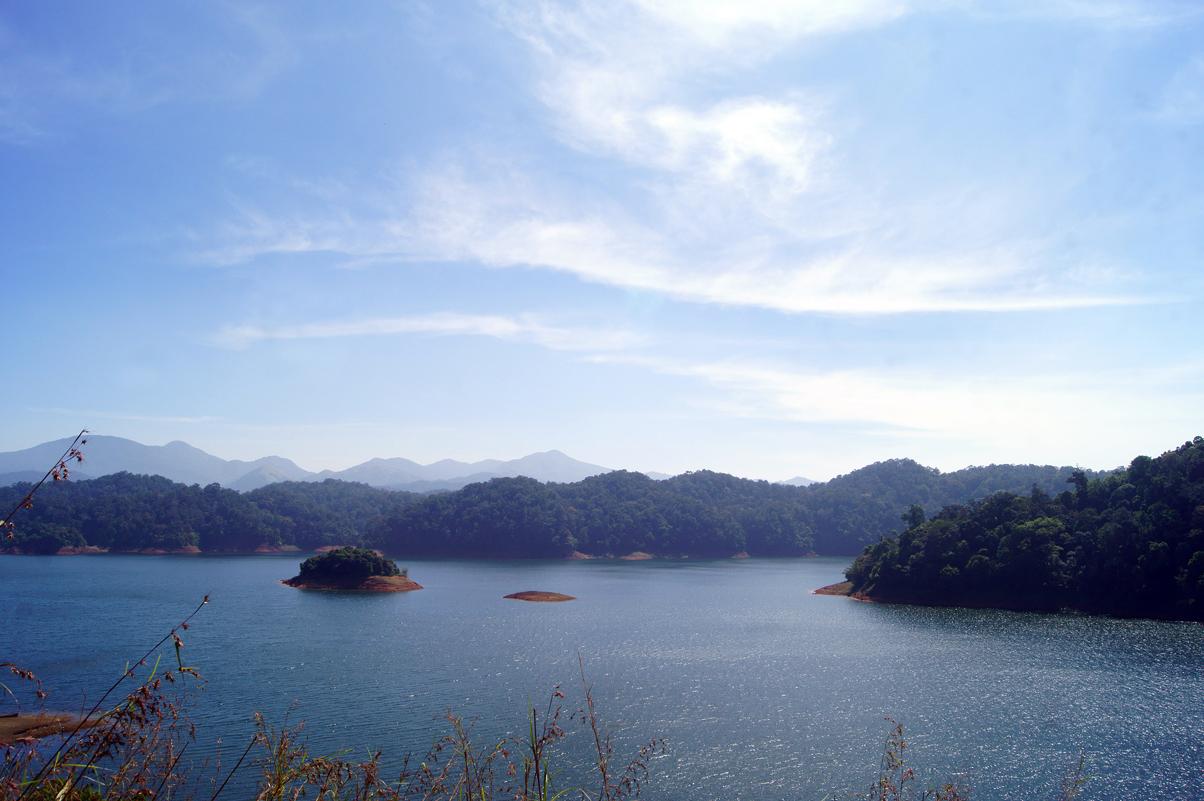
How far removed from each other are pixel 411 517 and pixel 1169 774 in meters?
120

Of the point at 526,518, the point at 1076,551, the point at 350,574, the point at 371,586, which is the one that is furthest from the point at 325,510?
the point at 1076,551

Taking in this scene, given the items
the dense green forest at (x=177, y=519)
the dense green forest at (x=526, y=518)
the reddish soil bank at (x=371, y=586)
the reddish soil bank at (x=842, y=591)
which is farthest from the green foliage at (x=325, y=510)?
the reddish soil bank at (x=842, y=591)

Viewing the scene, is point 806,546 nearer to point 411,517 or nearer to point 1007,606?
point 411,517

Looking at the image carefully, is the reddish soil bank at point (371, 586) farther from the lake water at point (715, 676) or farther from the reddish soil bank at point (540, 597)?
the reddish soil bank at point (540, 597)

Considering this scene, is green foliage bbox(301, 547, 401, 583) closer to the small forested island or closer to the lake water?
the small forested island

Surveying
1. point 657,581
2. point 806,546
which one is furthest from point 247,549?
point 806,546

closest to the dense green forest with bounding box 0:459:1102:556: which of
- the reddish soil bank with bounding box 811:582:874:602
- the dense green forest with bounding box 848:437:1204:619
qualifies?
the reddish soil bank with bounding box 811:582:874:602

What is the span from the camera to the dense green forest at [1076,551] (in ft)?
173

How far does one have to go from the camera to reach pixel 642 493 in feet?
483

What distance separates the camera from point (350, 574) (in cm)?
7356

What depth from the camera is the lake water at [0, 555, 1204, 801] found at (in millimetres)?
22688

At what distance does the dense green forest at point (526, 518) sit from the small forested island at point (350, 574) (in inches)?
2015

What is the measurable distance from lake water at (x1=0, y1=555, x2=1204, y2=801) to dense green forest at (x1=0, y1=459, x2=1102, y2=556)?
60574mm

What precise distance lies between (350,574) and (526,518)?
5373cm
